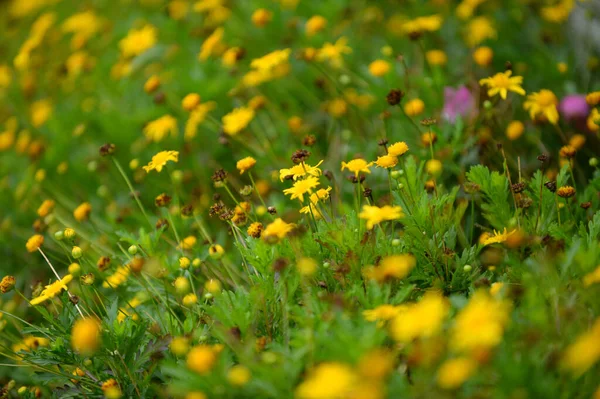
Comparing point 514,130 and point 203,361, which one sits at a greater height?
point 203,361

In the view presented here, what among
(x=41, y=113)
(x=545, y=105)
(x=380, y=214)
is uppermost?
(x=380, y=214)

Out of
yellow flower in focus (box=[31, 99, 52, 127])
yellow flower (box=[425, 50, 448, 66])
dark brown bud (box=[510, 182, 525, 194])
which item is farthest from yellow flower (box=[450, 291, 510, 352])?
yellow flower in focus (box=[31, 99, 52, 127])

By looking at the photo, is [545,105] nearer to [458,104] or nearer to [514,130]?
[514,130]

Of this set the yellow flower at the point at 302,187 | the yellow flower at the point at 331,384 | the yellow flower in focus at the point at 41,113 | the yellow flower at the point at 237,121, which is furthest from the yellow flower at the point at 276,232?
the yellow flower in focus at the point at 41,113

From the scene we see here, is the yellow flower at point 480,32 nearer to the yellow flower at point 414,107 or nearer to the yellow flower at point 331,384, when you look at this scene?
the yellow flower at point 414,107

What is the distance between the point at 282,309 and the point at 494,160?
0.93m

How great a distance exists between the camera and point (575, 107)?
1.96m

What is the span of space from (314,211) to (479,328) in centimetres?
84

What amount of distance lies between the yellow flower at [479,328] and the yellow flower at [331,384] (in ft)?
0.59

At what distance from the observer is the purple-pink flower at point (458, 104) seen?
2.04 metres

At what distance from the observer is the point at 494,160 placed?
1856 mm

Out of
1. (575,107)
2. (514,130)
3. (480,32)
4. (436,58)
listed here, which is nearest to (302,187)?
(514,130)

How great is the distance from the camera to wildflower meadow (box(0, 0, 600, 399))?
104 cm

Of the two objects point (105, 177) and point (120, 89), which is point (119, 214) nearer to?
point (105, 177)
